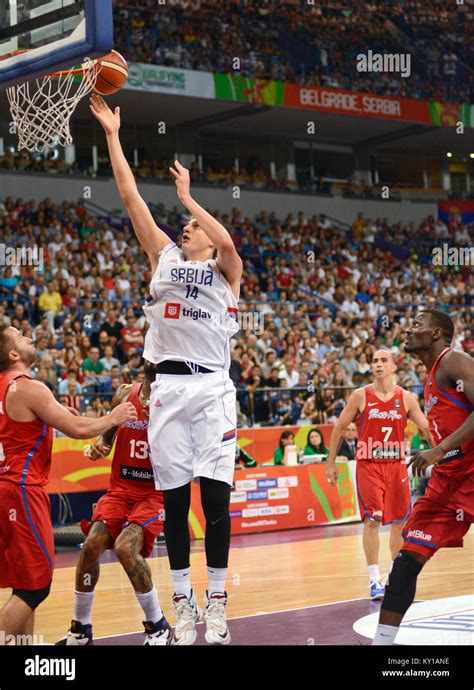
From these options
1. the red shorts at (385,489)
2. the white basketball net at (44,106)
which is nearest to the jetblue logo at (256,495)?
the red shorts at (385,489)

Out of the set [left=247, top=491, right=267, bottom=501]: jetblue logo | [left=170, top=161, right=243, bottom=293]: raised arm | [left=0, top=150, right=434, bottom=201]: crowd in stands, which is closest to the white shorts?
[left=170, top=161, right=243, bottom=293]: raised arm

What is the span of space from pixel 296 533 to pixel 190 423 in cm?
986

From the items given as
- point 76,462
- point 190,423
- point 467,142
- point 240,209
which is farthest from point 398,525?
point 467,142

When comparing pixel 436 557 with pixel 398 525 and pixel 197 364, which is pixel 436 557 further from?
pixel 197 364

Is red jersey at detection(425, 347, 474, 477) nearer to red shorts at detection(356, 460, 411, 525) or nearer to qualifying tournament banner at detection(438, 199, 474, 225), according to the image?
red shorts at detection(356, 460, 411, 525)

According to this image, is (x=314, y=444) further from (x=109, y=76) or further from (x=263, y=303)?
(x=109, y=76)

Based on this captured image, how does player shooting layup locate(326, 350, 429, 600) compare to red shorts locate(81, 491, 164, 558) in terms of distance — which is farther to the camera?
player shooting layup locate(326, 350, 429, 600)

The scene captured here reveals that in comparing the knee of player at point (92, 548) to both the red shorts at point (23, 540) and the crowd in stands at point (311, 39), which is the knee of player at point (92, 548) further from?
the crowd in stands at point (311, 39)

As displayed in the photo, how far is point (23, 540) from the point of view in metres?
5.95

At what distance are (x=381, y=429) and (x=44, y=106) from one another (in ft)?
15.0

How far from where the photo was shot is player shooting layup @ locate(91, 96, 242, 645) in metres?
5.80

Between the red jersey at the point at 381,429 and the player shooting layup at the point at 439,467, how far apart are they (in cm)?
357

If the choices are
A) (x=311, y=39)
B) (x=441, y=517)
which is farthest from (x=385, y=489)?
(x=311, y=39)
